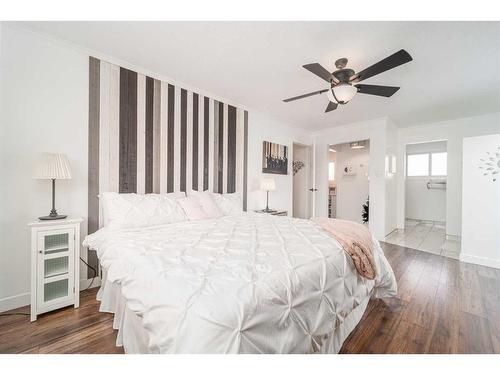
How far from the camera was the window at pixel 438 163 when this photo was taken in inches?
224

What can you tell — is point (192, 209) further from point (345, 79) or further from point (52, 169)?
point (345, 79)

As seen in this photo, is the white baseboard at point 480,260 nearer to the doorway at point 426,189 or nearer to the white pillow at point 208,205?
the doorway at point 426,189

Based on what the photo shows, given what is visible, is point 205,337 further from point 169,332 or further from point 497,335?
point 497,335

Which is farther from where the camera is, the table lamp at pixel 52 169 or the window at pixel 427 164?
the window at pixel 427 164

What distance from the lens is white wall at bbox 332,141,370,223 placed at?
229 inches

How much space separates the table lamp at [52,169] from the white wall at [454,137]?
21.2 feet

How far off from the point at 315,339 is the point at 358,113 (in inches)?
161

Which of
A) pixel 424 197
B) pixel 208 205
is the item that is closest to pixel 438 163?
pixel 424 197

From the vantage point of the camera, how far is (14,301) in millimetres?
1836

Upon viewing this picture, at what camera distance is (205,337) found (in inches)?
27.4

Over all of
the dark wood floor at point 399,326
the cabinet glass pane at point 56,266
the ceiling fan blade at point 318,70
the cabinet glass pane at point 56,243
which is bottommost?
the dark wood floor at point 399,326

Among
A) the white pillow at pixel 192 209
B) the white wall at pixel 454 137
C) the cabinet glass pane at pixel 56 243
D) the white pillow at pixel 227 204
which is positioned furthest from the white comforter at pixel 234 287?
the white wall at pixel 454 137

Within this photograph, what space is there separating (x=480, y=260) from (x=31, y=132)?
5.62m
